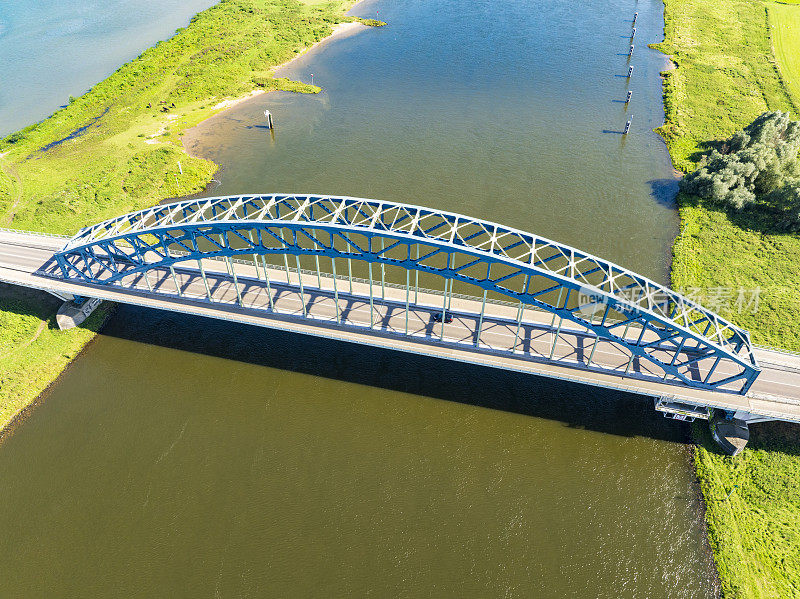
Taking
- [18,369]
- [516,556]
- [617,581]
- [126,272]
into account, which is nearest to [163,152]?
[126,272]

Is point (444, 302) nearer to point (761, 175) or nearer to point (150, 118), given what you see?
point (761, 175)

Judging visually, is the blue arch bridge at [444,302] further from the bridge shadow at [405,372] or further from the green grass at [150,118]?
the green grass at [150,118]

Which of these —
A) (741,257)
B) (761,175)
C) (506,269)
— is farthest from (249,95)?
(741,257)

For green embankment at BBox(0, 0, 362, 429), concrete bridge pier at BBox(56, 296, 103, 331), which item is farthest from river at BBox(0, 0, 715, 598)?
green embankment at BBox(0, 0, 362, 429)

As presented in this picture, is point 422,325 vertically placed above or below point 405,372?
above

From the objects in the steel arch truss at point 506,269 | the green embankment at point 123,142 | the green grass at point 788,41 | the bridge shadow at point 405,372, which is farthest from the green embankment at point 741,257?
the green embankment at point 123,142

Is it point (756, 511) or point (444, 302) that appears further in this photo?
point (444, 302)
